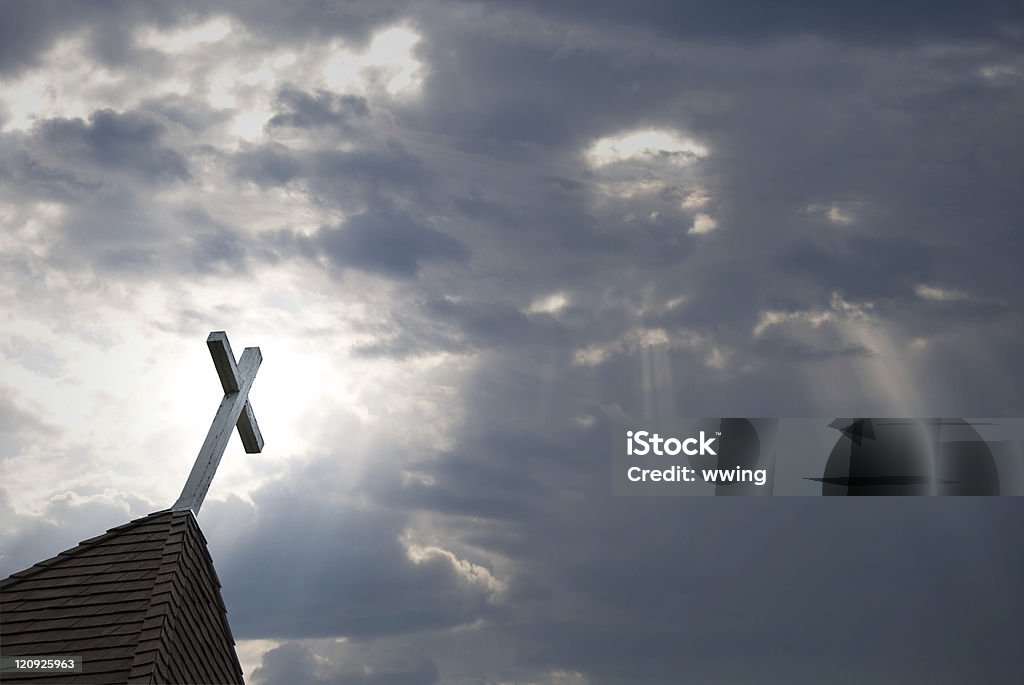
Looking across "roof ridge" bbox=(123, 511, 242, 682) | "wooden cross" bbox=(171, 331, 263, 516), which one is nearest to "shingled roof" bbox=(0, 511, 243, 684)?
"roof ridge" bbox=(123, 511, 242, 682)

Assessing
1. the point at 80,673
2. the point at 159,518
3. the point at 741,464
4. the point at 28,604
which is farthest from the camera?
the point at 741,464

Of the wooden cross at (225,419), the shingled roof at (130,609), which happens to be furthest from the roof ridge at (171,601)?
the wooden cross at (225,419)

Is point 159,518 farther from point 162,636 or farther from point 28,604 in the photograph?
point 162,636

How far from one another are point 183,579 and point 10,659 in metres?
1.65

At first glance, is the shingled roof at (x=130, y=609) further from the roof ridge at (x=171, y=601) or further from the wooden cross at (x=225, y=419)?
the wooden cross at (x=225, y=419)

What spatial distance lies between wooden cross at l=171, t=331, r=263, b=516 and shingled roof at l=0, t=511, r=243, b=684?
19.1 inches

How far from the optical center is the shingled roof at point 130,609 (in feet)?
25.7

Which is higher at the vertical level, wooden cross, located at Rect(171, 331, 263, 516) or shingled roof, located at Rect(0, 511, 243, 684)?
wooden cross, located at Rect(171, 331, 263, 516)

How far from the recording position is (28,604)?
29.9 ft

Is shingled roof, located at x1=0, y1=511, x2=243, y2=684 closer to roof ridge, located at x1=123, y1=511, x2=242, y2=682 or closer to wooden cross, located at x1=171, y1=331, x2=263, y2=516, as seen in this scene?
roof ridge, located at x1=123, y1=511, x2=242, y2=682

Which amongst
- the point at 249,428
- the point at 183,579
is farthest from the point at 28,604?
the point at 249,428

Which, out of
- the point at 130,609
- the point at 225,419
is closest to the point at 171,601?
the point at 130,609

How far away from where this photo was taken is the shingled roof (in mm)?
7836

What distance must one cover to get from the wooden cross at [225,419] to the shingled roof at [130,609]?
1.59 ft
